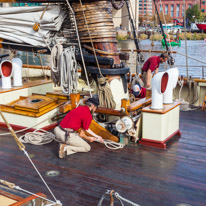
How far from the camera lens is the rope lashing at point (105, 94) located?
592 cm

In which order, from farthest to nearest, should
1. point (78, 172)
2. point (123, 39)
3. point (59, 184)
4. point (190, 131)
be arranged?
1. point (123, 39)
2. point (190, 131)
3. point (78, 172)
4. point (59, 184)

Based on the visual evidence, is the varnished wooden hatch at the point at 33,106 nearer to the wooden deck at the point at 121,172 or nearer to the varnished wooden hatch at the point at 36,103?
the varnished wooden hatch at the point at 36,103

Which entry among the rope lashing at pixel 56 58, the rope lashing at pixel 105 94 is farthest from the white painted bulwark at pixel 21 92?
the rope lashing at pixel 105 94

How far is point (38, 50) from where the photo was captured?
A: 6.76 m

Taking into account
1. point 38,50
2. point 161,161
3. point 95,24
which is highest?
point 95,24

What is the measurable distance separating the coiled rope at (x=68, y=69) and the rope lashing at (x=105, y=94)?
55 cm

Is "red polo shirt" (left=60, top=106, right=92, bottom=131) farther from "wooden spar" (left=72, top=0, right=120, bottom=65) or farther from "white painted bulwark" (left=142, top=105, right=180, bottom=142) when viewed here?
"wooden spar" (left=72, top=0, right=120, bottom=65)

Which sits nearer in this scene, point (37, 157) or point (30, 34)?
point (37, 157)

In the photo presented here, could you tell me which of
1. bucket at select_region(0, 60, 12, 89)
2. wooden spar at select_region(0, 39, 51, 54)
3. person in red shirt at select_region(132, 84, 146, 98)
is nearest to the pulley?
person in red shirt at select_region(132, 84, 146, 98)

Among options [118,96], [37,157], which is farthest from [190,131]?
[37,157]

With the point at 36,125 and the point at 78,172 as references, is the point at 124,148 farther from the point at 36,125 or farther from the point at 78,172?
the point at 36,125

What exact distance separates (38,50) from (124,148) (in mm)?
2891

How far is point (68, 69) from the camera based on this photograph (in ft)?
20.1

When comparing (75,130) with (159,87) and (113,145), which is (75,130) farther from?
(159,87)
